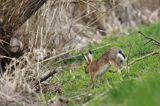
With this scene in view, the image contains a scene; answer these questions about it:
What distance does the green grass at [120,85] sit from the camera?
6.11 m

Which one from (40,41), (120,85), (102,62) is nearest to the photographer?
(120,85)

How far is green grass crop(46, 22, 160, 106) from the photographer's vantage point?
6110 millimetres

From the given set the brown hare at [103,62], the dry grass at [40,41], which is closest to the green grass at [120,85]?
the brown hare at [103,62]

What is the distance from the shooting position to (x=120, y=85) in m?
6.98

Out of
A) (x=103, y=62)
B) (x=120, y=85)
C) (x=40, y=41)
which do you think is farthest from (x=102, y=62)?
(x=40, y=41)

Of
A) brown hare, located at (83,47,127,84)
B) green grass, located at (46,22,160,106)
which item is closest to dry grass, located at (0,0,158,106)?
green grass, located at (46,22,160,106)

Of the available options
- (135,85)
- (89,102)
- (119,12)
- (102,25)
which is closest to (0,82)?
(89,102)

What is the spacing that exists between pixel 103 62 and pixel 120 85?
198 cm

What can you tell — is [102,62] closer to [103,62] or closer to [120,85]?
[103,62]

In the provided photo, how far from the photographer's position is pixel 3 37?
9781 millimetres

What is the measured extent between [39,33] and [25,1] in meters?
1.47

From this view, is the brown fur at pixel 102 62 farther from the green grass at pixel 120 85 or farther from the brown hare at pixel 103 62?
the green grass at pixel 120 85

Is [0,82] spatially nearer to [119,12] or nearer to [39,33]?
[39,33]

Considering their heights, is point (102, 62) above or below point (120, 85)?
below
